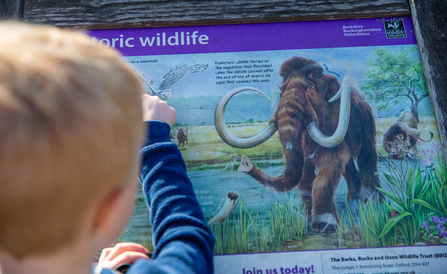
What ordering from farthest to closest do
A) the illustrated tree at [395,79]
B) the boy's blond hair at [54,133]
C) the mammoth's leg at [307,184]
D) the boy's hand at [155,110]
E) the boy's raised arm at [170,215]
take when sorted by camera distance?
1. the illustrated tree at [395,79]
2. the mammoth's leg at [307,184]
3. the boy's hand at [155,110]
4. the boy's raised arm at [170,215]
5. the boy's blond hair at [54,133]

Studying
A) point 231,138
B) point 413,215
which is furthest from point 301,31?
point 413,215

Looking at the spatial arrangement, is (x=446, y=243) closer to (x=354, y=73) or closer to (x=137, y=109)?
(x=354, y=73)

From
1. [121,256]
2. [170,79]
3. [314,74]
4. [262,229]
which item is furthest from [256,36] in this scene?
[121,256]

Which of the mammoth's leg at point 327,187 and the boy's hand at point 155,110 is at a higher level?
the boy's hand at point 155,110

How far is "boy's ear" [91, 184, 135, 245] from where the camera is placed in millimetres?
460

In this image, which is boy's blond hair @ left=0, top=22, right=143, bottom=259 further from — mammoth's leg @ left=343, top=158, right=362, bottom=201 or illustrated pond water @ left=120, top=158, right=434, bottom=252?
mammoth's leg @ left=343, top=158, right=362, bottom=201

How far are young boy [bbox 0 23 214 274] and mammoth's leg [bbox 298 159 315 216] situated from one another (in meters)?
0.79

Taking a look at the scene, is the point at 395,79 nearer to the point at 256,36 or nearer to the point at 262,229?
the point at 256,36

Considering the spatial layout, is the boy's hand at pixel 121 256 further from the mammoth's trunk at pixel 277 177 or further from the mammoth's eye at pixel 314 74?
the mammoth's eye at pixel 314 74

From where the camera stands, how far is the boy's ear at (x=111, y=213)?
0.46 metres

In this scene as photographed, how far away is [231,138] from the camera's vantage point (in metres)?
1.23

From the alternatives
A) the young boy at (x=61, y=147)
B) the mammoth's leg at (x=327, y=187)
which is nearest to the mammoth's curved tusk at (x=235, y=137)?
the mammoth's leg at (x=327, y=187)

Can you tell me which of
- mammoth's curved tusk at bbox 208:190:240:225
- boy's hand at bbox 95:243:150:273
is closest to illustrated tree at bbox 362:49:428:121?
mammoth's curved tusk at bbox 208:190:240:225

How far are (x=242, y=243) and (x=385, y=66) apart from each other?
913 mm
